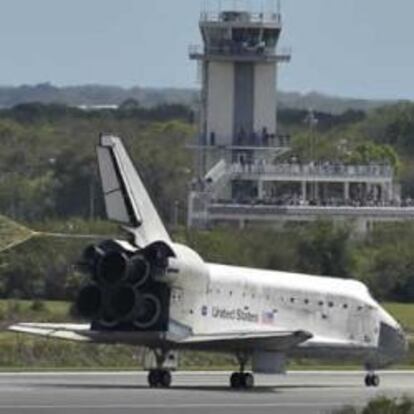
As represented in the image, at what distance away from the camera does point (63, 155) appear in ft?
585

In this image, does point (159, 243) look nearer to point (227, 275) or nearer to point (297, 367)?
point (227, 275)

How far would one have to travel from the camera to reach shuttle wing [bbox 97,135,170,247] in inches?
2314

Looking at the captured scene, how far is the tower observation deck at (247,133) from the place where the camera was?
149m

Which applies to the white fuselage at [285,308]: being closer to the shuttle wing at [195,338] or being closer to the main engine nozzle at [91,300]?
the shuttle wing at [195,338]

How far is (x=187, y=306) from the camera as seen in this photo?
196ft

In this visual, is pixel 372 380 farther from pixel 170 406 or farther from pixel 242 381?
pixel 170 406

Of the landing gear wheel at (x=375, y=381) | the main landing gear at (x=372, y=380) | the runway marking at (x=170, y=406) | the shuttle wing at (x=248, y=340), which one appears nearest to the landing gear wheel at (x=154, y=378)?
the shuttle wing at (x=248, y=340)

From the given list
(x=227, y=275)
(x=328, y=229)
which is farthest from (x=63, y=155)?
(x=227, y=275)

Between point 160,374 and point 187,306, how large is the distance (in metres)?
1.67

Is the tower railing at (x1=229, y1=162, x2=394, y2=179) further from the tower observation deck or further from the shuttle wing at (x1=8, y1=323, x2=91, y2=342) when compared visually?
the shuttle wing at (x1=8, y1=323, x2=91, y2=342)

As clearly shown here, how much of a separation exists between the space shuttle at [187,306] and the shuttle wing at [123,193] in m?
0.02

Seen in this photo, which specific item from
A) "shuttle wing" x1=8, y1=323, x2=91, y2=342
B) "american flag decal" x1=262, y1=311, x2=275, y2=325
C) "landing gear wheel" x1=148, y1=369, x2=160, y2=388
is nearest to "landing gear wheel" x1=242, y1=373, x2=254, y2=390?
"american flag decal" x1=262, y1=311, x2=275, y2=325

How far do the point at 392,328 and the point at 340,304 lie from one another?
205cm

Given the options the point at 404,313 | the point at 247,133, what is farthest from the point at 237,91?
the point at 404,313
